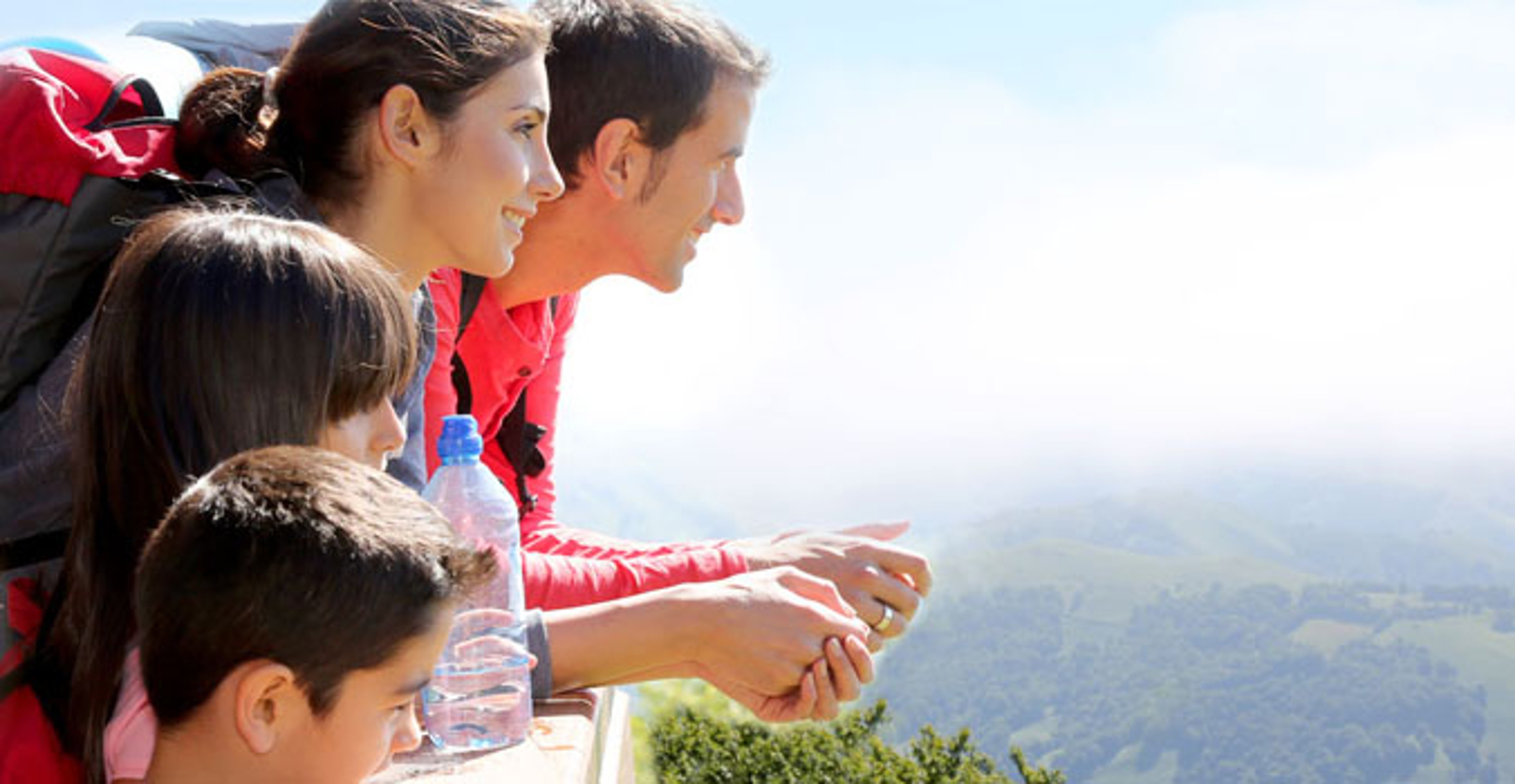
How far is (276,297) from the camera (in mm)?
2211

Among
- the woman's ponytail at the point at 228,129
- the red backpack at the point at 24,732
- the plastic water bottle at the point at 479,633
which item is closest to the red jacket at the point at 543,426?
the plastic water bottle at the point at 479,633

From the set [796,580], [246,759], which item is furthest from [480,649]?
[246,759]

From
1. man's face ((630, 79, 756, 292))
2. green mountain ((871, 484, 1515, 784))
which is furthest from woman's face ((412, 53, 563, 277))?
green mountain ((871, 484, 1515, 784))

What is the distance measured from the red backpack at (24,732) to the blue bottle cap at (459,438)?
2.61 feet

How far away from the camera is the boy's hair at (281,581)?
6.23ft

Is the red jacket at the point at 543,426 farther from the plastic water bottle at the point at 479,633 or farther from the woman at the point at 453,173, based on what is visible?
the woman at the point at 453,173

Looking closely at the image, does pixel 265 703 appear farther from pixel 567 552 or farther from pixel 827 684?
pixel 567 552

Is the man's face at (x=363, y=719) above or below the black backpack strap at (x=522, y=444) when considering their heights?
above

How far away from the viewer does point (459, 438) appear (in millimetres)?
2850

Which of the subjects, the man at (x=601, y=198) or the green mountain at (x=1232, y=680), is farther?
the green mountain at (x=1232, y=680)

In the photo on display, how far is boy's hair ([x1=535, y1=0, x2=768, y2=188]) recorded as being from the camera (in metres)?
4.09

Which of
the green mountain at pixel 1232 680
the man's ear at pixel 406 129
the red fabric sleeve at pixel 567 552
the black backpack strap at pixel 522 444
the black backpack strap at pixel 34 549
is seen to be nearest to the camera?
the black backpack strap at pixel 34 549

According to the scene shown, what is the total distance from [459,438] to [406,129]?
55 cm

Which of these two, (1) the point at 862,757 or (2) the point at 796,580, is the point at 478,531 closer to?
(2) the point at 796,580
